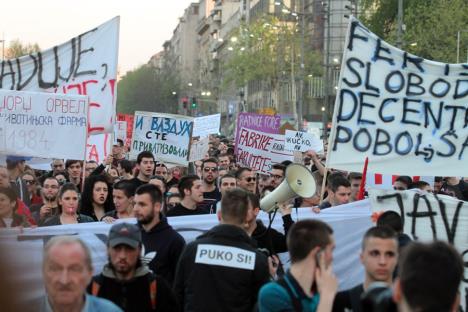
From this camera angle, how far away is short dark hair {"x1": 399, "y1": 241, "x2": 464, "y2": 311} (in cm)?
275

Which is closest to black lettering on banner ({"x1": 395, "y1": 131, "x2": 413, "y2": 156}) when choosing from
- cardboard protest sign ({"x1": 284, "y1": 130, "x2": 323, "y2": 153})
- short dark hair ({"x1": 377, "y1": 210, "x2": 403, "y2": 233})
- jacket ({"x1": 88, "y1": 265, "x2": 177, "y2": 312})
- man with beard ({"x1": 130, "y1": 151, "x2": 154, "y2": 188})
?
short dark hair ({"x1": 377, "y1": 210, "x2": 403, "y2": 233})

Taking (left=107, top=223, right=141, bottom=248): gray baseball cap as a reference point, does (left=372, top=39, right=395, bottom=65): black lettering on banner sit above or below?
above

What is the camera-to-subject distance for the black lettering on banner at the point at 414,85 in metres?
Result: 8.90

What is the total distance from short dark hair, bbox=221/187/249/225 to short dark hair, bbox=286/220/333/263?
3.36ft

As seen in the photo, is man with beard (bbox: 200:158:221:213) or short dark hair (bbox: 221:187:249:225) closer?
short dark hair (bbox: 221:187:249:225)

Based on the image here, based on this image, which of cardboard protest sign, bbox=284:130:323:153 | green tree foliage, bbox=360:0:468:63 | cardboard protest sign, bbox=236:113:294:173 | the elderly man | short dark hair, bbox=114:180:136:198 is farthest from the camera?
green tree foliage, bbox=360:0:468:63

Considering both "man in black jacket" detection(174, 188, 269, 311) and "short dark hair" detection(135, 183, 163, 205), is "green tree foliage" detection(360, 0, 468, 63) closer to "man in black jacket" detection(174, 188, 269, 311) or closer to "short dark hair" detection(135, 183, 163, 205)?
"short dark hair" detection(135, 183, 163, 205)

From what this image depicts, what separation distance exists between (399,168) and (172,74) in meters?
116

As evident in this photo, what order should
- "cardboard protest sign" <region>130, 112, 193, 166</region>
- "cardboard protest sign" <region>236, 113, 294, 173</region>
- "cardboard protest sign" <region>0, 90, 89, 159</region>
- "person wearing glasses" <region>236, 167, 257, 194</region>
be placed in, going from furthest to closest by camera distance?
1. "cardboard protest sign" <region>130, 112, 193, 166</region>
2. "cardboard protest sign" <region>236, 113, 294, 173</region>
3. "cardboard protest sign" <region>0, 90, 89, 159</region>
4. "person wearing glasses" <region>236, 167, 257, 194</region>

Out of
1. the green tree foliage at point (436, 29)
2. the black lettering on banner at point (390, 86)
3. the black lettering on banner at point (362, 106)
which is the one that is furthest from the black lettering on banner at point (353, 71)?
the green tree foliage at point (436, 29)

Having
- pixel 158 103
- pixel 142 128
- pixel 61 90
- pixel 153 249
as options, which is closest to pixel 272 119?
pixel 142 128

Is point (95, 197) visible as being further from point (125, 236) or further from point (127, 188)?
point (125, 236)

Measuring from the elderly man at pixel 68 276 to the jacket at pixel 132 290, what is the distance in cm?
82

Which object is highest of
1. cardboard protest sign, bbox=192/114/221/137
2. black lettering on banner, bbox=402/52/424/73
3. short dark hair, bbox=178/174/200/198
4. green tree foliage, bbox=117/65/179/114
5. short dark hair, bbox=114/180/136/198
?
green tree foliage, bbox=117/65/179/114
